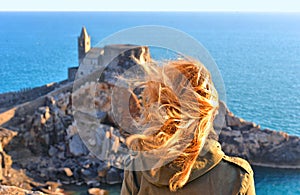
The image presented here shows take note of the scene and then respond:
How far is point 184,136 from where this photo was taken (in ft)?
6.01

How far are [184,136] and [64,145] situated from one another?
67.0ft

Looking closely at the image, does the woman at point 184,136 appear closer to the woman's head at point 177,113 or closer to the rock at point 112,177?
the woman's head at point 177,113

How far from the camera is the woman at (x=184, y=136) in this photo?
180 centimetres

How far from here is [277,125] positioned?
112ft

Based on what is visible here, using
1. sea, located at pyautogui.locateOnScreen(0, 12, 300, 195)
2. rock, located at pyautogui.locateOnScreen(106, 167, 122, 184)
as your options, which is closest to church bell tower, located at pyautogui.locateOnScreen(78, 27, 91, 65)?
sea, located at pyautogui.locateOnScreen(0, 12, 300, 195)

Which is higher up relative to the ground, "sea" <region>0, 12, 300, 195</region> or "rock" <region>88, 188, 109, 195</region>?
"rock" <region>88, 188, 109, 195</region>

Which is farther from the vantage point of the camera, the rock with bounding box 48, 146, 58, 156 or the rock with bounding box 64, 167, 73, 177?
the rock with bounding box 48, 146, 58, 156

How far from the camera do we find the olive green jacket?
6.16 feet

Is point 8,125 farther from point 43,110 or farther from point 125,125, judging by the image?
point 125,125

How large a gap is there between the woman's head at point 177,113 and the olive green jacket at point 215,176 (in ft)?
0.16

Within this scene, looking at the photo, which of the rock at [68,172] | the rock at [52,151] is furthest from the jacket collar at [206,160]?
the rock at [52,151]

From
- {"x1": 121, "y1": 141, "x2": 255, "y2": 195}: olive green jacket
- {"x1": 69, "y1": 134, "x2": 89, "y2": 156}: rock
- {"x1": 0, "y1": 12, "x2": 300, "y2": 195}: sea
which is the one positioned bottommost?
{"x1": 0, "y1": 12, "x2": 300, "y2": 195}: sea

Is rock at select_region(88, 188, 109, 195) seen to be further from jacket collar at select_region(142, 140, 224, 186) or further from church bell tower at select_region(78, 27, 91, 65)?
church bell tower at select_region(78, 27, 91, 65)

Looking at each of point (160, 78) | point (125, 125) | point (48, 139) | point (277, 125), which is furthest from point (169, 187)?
point (277, 125)
